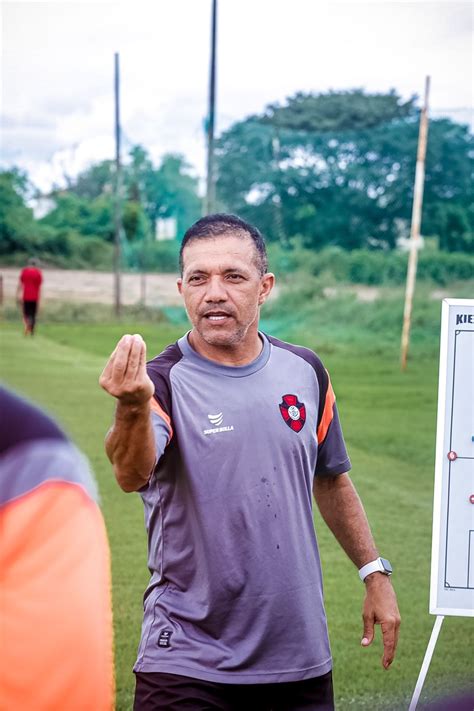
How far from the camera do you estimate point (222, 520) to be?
267cm

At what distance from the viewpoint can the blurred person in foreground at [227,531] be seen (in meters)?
2.66

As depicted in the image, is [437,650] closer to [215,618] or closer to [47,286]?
[215,618]

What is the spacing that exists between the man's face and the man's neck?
13 mm

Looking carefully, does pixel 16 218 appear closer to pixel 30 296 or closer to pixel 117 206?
pixel 117 206

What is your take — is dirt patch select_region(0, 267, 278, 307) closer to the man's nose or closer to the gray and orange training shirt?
the man's nose

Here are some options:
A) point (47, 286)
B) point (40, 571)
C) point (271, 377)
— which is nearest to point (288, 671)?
point (271, 377)

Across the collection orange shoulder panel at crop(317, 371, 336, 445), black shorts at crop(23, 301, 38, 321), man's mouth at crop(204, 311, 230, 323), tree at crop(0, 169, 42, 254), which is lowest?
black shorts at crop(23, 301, 38, 321)

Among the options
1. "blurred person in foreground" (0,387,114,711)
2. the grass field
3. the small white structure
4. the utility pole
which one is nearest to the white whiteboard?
the grass field

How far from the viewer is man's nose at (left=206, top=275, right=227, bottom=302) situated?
2.84 meters

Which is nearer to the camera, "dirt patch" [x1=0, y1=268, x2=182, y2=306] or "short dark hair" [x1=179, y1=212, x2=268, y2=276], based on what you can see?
"short dark hair" [x1=179, y1=212, x2=268, y2=276]

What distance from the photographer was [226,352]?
2855mm

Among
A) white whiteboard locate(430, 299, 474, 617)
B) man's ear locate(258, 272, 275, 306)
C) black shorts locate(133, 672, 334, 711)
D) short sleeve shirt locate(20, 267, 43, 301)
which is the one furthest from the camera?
short sleeve shirt locate(20, 267, 43, 301)

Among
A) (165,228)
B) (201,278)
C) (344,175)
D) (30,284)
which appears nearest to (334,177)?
(344,175)

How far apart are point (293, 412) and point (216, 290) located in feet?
1.09
